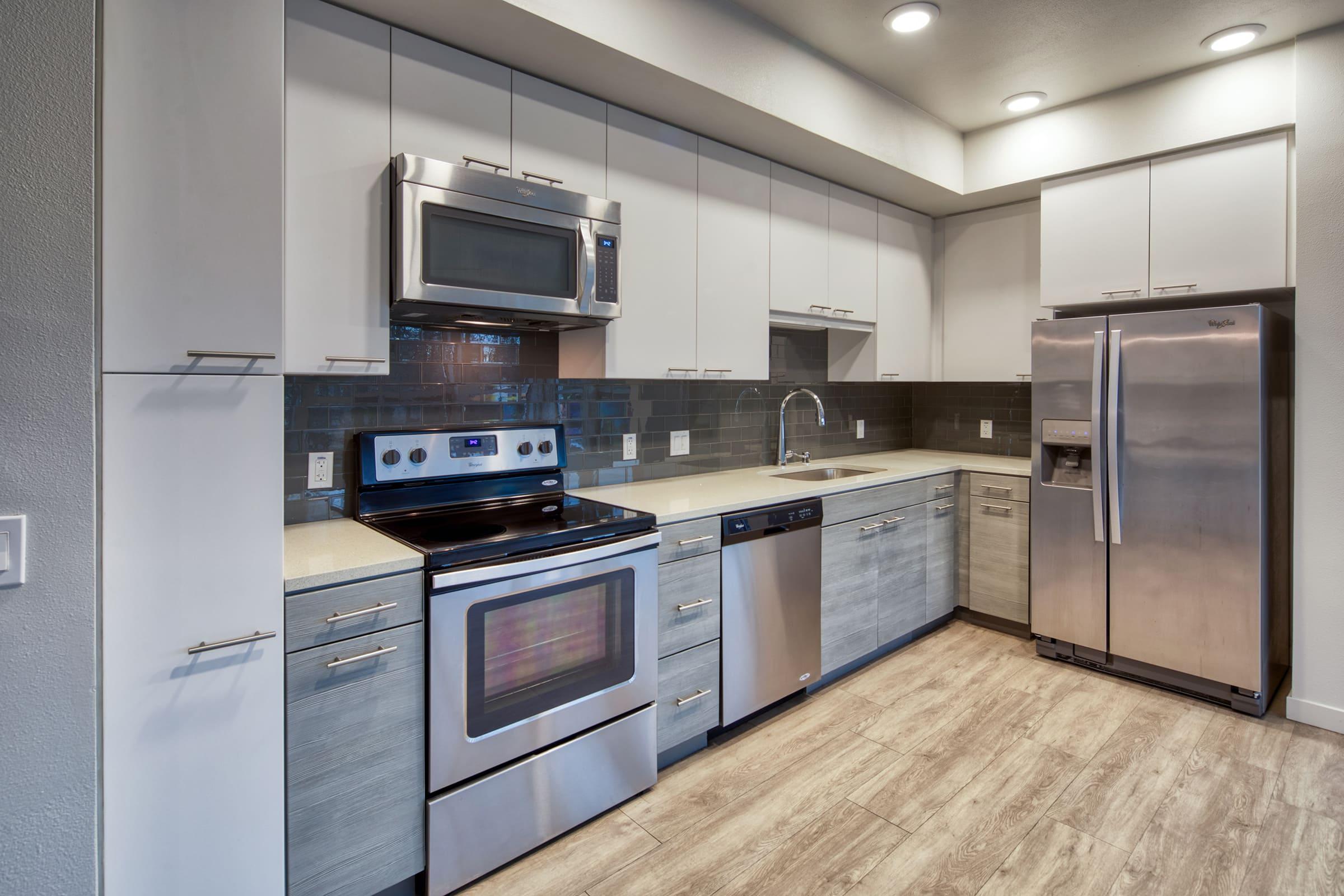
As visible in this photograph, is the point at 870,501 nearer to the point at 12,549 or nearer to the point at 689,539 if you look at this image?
the point at 689,539

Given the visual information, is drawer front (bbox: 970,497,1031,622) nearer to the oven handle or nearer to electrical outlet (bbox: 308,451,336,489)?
the oven handle

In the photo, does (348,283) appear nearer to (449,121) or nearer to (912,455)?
(449,121)

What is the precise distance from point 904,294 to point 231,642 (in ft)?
11.5

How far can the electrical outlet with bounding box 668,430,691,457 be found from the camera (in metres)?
3.04

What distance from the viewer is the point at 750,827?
6.56 feet

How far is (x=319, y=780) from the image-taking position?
1.51 meters

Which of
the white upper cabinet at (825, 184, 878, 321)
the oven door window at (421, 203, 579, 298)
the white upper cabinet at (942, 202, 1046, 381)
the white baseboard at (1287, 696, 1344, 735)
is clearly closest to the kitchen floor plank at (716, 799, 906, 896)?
the oven door window at (421, 203, 579, 298)

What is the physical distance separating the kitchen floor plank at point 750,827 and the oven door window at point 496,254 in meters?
1.66

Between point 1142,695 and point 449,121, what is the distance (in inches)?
136

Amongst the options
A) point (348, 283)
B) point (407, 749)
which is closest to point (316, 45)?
point (348, 283)

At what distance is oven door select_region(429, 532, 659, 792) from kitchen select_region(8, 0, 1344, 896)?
13 mm

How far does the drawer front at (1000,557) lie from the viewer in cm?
338

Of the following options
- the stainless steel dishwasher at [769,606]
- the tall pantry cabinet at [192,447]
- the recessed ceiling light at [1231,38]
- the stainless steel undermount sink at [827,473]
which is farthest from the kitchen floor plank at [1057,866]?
the recessed ceiling light at [1231,38]

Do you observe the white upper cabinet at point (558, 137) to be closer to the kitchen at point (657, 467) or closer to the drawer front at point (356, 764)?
the kitchen at point (657, 467)
